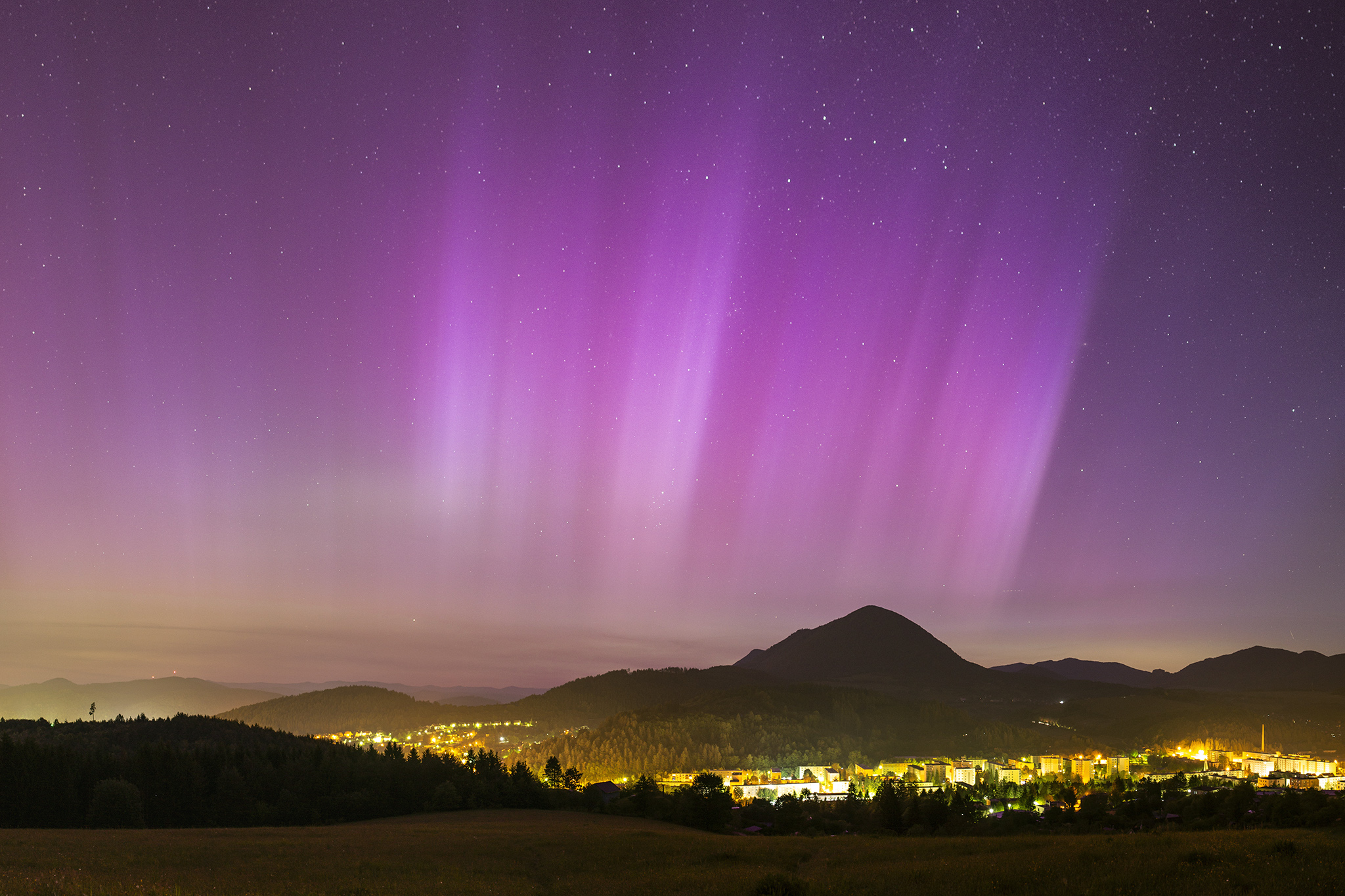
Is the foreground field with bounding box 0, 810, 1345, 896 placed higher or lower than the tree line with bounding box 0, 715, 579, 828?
higher

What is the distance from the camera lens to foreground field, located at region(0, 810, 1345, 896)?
1584 cm

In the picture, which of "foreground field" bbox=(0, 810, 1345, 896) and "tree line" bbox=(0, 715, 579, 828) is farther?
"tree line" bbox=(0, 715, 579, 828)

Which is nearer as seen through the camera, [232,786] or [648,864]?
[648,864]

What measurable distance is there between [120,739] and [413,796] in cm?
6431

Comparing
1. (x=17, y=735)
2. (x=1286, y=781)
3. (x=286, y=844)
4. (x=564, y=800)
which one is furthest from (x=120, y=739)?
(x=1286, y=781)

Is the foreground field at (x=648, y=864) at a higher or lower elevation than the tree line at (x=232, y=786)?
higher

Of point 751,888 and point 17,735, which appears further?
point 17,735

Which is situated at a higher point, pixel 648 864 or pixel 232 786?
pixel 648 864

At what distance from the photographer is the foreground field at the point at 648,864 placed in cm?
1584

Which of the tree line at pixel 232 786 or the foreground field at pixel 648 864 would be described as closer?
the foreground field at pixel 648 864

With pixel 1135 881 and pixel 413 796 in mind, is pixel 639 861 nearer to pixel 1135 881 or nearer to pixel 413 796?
pixel 1135 881

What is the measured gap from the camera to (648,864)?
82.7ft

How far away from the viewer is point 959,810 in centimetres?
9894

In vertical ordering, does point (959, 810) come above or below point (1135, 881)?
below
